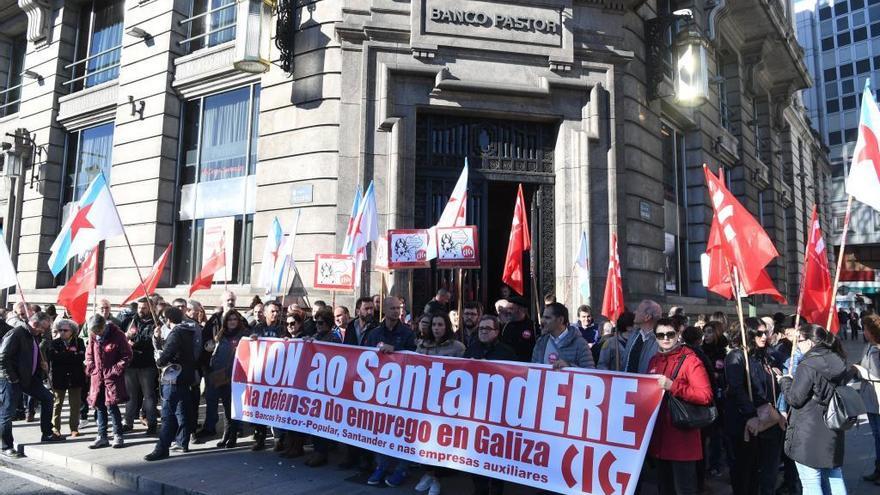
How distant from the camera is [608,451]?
177 inches

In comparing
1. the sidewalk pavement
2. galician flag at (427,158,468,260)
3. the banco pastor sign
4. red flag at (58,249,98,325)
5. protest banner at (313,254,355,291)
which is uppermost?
the banco pastor sign

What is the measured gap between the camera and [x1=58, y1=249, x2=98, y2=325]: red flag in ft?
27.2

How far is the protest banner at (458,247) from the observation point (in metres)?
8.27

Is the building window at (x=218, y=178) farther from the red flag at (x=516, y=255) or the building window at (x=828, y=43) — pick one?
the building window at (x=828, y=43)

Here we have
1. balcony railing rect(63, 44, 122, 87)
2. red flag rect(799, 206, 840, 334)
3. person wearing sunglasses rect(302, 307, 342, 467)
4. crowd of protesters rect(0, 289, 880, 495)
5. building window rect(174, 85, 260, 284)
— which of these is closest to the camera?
crowd of protesters rect(0, 289, 880, 495)

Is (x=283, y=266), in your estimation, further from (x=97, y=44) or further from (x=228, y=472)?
(x=97, y=44)

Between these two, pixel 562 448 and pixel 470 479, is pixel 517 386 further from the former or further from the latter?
pixel 470 479

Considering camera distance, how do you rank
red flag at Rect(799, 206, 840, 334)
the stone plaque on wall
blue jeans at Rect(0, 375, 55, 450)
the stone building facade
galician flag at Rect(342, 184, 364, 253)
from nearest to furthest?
red flag at Rect(799, 206, 840, 334) < blue jeans at Rect(0, 375, 55, 450) < galician flag at Rect(342, 184, 364, 253) < the stone building facade < the stone plaque on wall

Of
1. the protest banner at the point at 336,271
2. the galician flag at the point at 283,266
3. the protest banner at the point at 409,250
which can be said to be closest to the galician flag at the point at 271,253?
the galician flag at the point at 283,266

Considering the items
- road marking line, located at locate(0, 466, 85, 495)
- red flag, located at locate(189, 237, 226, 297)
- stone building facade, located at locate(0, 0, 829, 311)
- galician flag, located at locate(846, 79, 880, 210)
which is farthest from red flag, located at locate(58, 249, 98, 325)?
galician flag, located at locate(846, 79, 880, 210)

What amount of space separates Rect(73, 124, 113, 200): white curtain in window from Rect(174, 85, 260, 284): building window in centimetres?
346

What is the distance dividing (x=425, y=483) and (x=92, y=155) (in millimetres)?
15821

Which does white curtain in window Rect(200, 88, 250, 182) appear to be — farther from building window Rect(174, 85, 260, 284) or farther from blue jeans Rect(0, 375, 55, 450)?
blue jeans Rect(0, 375, 55, 450)

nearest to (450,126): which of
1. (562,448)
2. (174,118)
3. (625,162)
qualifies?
(625,162)
